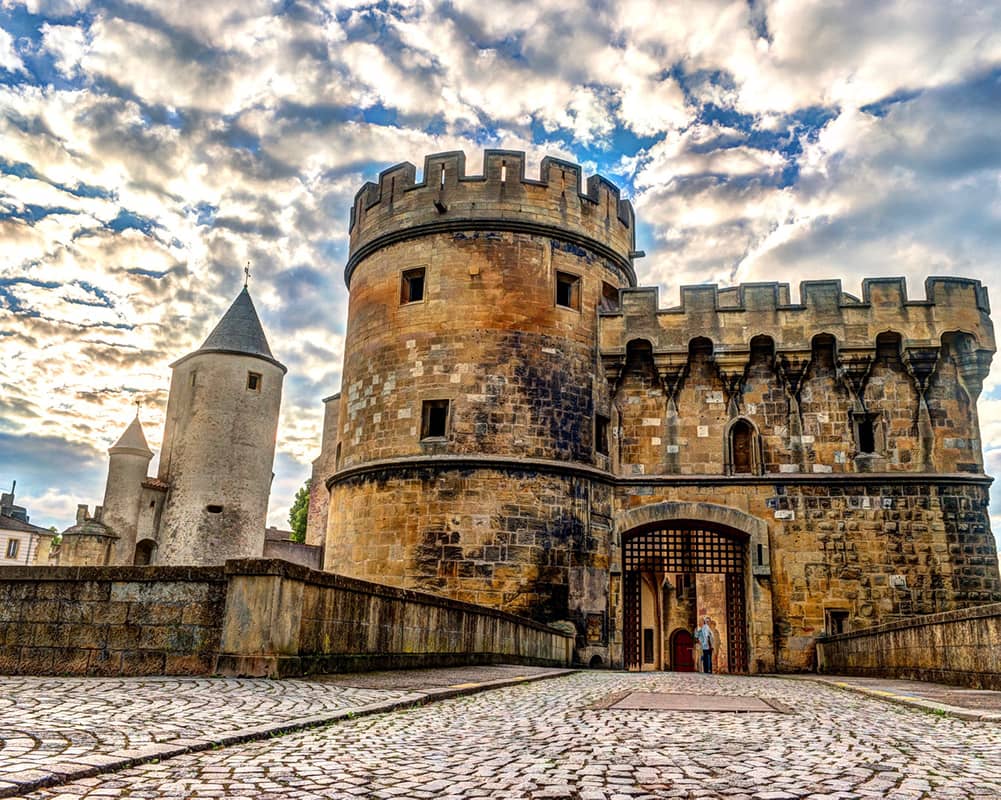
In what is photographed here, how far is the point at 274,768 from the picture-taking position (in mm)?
3467

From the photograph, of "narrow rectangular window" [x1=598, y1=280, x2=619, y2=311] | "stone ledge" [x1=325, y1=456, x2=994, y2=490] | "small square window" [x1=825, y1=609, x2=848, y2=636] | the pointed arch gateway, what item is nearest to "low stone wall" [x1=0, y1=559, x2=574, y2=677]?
"stone ledge" [x1=325, y1=456, x2=994, y2=490]

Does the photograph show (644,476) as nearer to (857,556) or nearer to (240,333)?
(857,556)

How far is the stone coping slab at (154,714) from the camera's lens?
3178 mm

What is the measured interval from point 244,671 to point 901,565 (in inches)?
549

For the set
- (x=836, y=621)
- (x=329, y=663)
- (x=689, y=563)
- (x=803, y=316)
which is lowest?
(x=329, y=663)

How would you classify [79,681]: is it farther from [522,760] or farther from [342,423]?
[342,423]

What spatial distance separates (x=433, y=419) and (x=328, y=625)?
386 inches

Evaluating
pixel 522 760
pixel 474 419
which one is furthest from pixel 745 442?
pixel 522 760

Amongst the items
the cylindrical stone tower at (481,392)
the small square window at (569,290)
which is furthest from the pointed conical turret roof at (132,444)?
the small square window at (569,290)

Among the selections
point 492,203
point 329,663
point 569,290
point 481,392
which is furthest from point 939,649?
point 492,203

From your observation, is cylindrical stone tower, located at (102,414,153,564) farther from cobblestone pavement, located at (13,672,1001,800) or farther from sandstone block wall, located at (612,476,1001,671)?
cobblestone pavement, located at (13,672,1001,800)

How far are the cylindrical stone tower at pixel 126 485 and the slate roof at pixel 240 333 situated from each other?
12.8 ft

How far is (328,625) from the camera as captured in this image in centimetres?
759

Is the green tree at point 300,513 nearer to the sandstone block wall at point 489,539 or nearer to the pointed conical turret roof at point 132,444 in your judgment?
the pointed conical turret roof at point 132,444
